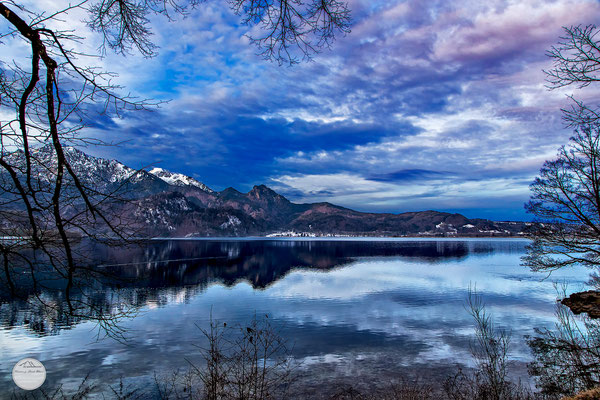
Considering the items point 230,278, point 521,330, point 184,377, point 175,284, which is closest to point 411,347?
point 521,330

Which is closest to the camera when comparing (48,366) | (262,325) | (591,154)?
(591,154)

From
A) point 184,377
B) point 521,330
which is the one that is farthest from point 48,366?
point 521,330

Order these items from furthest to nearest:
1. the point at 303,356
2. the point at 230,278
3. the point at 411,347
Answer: the point at 230,278
the point at 411,347
the point at 303,356

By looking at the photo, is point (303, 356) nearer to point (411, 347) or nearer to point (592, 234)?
point (411, 347)

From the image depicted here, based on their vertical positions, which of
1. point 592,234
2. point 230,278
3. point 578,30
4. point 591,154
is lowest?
point 230,278

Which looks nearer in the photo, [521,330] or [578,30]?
[578,30]

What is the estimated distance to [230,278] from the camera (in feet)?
226

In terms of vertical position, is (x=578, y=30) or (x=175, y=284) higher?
(x=578, y=30)

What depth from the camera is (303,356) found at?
76.7 ft

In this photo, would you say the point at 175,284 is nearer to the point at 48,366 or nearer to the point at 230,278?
the point at 230,278

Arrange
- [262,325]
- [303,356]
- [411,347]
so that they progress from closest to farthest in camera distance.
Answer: [303,356]
[411,347]
[262,325]

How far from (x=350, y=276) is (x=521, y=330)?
4215 cm

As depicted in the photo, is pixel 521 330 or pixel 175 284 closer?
pixel 521 330

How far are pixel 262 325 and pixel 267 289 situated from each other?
2407 cm
